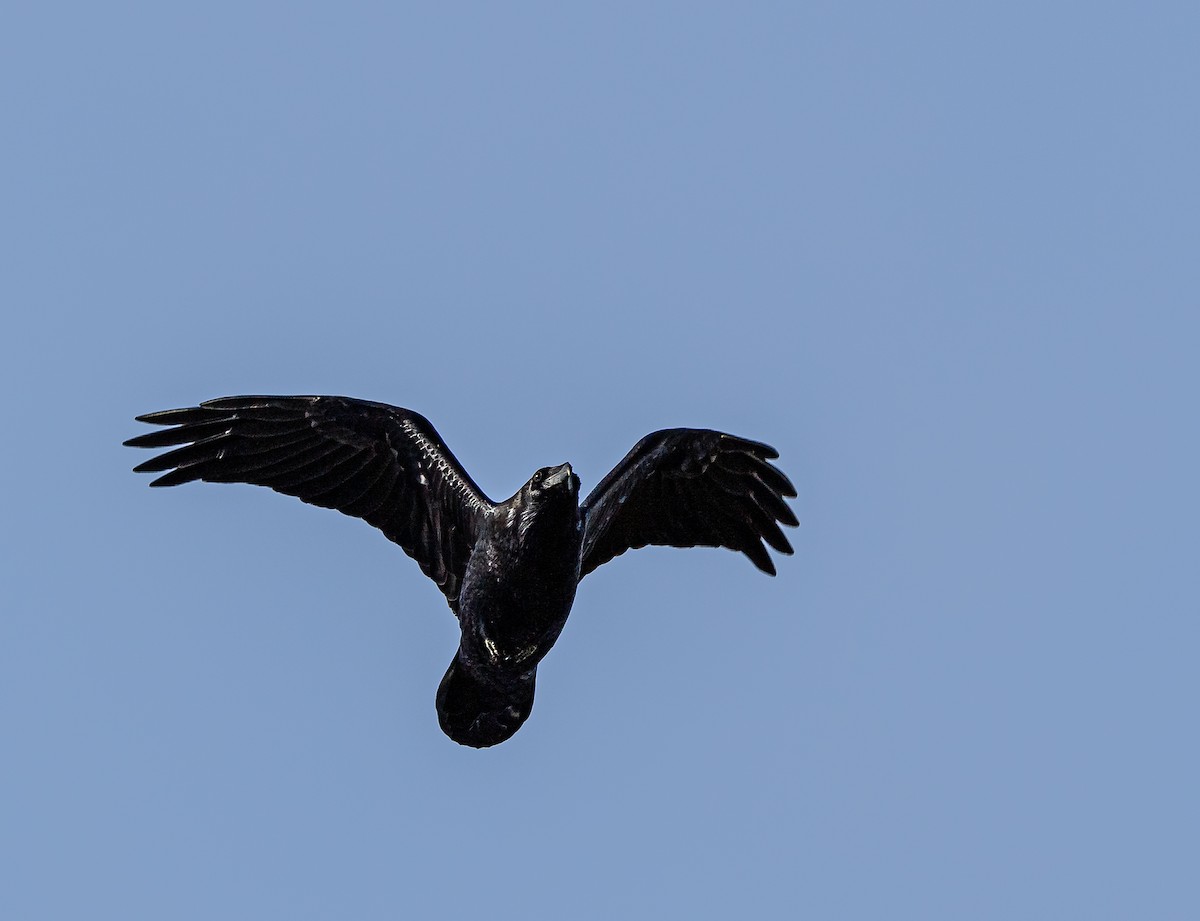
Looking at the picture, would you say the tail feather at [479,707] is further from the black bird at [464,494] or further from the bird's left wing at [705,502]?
the bird's left wing at [705,502]

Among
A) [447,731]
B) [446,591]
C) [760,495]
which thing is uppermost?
[760,495]

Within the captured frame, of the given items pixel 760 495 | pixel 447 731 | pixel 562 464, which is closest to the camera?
pixel 562 464

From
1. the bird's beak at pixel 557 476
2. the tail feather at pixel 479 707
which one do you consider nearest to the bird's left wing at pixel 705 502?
the tail feather at pixel 479 707

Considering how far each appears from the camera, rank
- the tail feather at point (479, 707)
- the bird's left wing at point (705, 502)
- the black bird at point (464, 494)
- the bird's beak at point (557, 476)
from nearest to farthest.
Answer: the bird's beak at point (557, 476), the black bird at point (464, 494), the tail feather at point (479, 707), the bird's left wing at point (705, 502)

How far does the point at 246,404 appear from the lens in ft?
52.6

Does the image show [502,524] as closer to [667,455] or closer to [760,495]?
[667,455]

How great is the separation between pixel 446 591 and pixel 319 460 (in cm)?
182

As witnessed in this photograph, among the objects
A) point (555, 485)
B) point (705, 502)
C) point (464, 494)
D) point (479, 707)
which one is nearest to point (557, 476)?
point (555, 485)

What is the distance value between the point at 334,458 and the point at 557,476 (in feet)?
9.88

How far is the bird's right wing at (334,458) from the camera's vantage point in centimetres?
1584

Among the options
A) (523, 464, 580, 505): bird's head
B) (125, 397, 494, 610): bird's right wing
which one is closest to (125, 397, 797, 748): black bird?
(125, 397, 494, 610): bird's right wing

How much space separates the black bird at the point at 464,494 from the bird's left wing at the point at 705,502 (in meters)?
0.01

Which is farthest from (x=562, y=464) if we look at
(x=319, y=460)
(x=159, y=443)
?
(x=159, y=443)

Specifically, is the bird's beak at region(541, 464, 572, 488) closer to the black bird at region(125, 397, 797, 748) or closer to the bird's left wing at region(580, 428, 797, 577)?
the black bird at region(125, 397, 797, 748)
